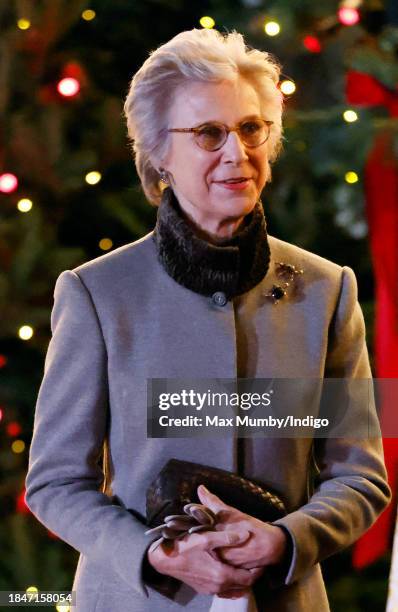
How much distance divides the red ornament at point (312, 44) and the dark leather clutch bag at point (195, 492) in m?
1.38

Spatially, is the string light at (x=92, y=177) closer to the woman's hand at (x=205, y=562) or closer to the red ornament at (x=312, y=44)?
the red ornament at (x=312, y=44)

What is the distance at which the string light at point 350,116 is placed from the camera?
263 cm

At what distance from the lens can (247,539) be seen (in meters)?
1.68

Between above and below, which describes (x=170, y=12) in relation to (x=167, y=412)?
above

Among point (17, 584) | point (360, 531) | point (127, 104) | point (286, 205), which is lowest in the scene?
point (17, 584)

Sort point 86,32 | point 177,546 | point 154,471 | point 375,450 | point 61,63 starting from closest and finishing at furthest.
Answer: point 177,546, point 154,471, point 375,450, point 61,63, point 86,32

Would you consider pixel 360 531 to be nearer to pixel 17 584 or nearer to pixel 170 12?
pixel 17 584

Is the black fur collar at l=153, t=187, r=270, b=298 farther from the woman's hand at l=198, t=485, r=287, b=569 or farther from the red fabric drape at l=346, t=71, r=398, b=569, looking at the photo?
the red fabric drape at l=346, t=71, r=398, b=569

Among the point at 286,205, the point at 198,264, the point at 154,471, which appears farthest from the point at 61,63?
the point at 154,471

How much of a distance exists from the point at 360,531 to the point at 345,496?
7 centimetres

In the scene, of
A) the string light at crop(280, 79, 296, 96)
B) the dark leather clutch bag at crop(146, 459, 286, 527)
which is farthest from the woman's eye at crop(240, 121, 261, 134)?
the string light at crop(280, 79, 296, 96)

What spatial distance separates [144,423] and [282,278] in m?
0.34

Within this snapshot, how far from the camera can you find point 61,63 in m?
2.84

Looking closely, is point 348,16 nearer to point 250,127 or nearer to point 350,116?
point 350,116
